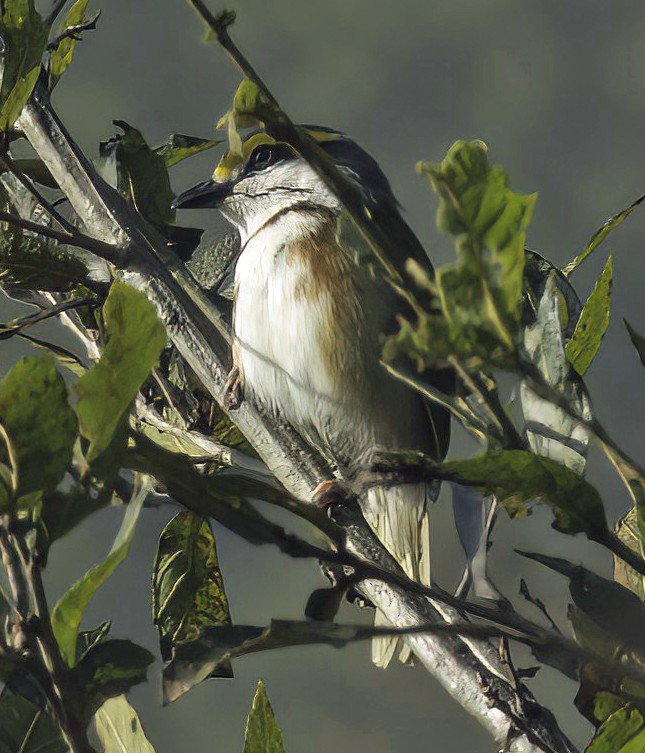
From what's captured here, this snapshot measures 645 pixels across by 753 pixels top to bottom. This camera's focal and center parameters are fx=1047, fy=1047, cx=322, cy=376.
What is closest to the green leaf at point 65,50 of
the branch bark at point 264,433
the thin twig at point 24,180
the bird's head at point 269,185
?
the branch bark at point 264,433

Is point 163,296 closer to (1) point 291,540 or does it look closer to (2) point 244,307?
(1) point 291,540

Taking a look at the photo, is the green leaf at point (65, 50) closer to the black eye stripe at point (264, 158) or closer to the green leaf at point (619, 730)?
the green leaf at point (619, 730)

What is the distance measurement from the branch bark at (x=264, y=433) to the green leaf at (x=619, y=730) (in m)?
0.09

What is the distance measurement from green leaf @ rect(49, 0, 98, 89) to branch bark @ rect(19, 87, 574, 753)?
16mm

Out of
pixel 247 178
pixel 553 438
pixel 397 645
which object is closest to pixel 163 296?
pixel 553 438

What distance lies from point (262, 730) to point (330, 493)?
7.2 inches

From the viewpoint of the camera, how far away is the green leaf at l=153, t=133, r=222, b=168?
1.94 ft

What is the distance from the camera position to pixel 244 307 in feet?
2.99

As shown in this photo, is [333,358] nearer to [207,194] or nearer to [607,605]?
[207,194]

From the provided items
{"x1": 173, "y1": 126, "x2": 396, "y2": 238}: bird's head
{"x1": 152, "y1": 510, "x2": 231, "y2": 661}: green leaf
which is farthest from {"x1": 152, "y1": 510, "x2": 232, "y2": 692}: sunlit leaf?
{"x1": 173, "y1": 126, "x2": 396, "y2": 238}: bird's head

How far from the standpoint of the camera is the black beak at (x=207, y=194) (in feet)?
3.57

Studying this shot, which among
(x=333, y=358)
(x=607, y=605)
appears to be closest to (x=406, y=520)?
(x=333, y=358)

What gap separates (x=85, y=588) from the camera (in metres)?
0.27

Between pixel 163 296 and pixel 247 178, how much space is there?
0.63 m
